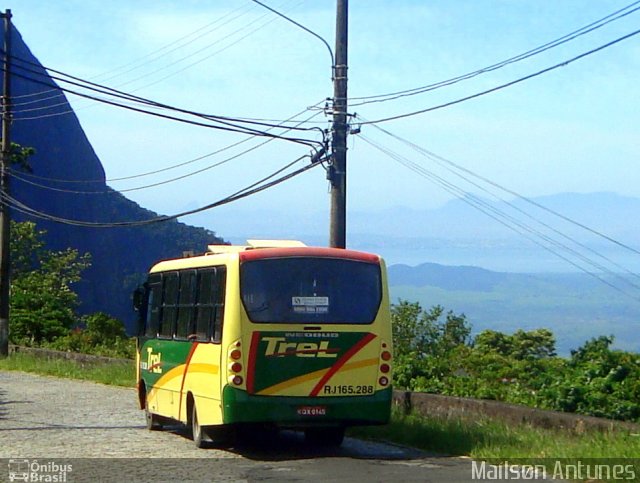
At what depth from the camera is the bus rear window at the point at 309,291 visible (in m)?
14.7

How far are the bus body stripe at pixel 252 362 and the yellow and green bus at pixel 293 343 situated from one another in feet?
0.04

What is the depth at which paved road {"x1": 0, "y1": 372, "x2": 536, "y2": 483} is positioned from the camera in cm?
1277

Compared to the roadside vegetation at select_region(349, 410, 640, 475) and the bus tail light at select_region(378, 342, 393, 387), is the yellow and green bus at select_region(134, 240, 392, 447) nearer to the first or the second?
the bus tail light at select_region(378, 342, 393, 387)

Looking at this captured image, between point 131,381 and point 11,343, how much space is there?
14.8 metres

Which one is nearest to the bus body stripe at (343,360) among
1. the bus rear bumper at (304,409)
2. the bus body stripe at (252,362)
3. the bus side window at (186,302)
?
the bus rear bumper at (304,409)

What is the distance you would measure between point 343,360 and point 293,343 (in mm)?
661

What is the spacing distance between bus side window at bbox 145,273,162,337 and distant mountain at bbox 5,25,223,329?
98.1 meters

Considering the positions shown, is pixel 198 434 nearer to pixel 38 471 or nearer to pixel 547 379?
pixel 38 471

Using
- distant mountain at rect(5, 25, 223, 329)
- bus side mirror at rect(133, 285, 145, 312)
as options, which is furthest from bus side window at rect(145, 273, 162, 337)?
distant mountain at rect(5, 25, 223, 329)

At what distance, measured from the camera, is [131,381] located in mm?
27406

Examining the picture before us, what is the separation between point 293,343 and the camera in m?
14.6

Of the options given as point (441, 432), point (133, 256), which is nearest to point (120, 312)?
point (133, 256)

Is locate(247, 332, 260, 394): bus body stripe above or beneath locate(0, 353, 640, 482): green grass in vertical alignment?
above

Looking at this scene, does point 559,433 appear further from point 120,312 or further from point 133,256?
point 133,256
